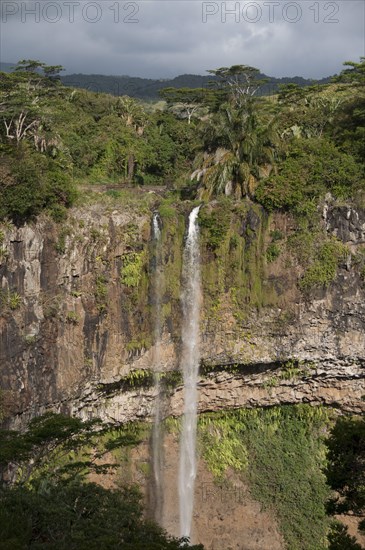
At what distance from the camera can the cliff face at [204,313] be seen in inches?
797

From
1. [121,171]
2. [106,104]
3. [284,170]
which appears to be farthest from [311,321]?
[106,104]

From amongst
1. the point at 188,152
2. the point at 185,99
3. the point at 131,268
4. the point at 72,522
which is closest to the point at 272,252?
the point at 131,268

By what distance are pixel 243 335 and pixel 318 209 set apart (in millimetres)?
5032

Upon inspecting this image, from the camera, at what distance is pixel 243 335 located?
2216 centimetres

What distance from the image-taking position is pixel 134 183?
27781 millimetres

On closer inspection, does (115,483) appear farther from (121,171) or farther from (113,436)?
(121,171)

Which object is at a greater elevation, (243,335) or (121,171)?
(121,171)

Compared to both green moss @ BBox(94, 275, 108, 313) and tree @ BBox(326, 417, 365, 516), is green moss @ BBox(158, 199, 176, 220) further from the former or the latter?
tree @ BBox(326, 417, 365, 516)

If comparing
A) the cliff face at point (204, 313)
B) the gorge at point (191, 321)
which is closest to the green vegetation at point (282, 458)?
the gorge at point (191, 321)

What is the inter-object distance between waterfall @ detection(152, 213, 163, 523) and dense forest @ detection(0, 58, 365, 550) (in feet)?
3.02

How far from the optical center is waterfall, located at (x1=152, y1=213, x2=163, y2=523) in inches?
844

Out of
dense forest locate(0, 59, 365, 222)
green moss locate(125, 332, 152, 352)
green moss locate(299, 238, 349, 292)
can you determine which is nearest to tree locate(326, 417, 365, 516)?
green moss locate(299, 238, 349, 292)

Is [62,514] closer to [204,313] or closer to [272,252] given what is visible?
[204,313]

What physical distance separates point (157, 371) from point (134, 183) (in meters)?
9.41
